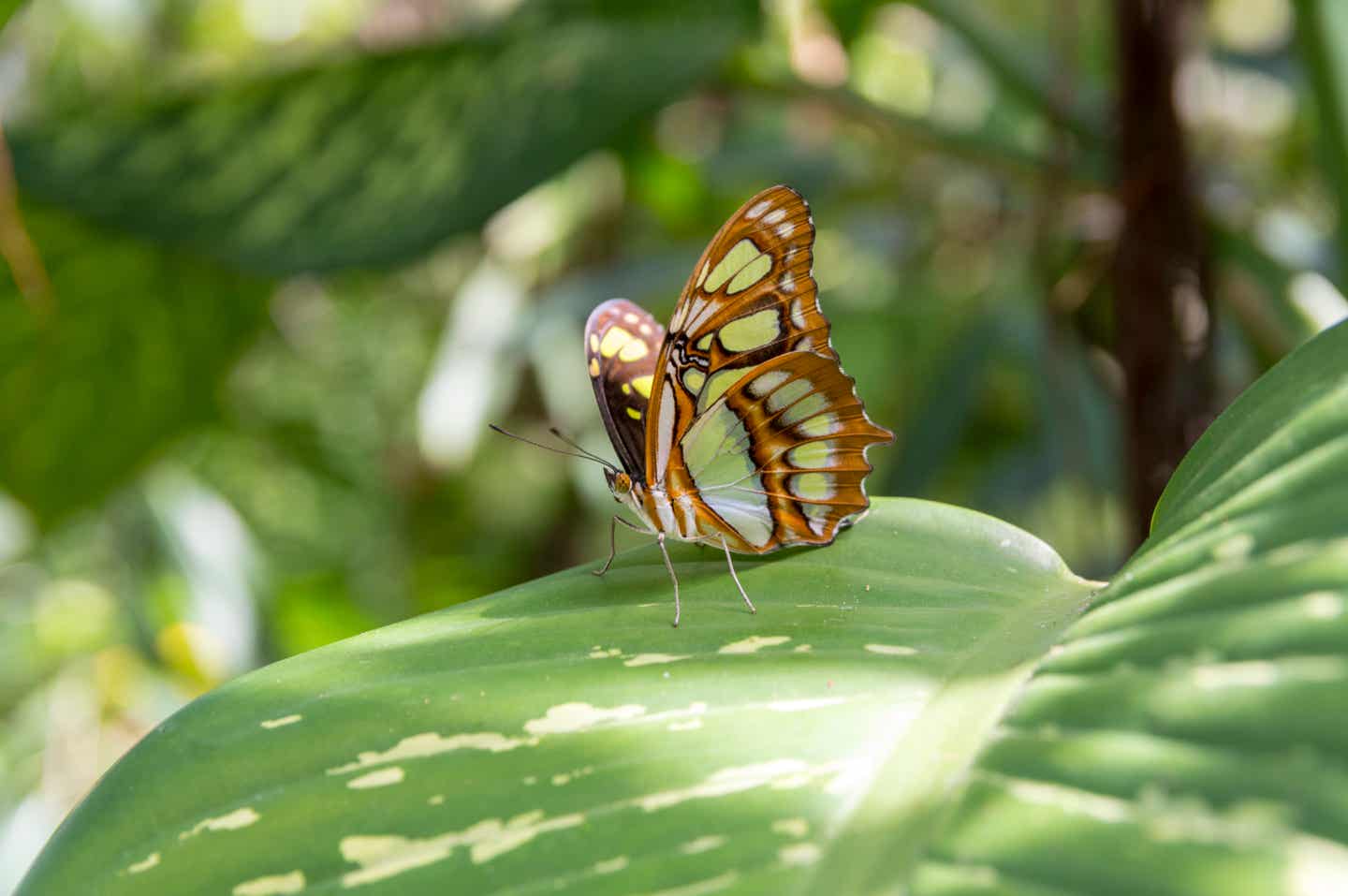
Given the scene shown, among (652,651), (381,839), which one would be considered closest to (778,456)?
(652,651)

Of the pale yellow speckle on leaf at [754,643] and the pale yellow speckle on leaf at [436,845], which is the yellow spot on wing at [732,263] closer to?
the pale yellow speckle on leaf at [754,643]

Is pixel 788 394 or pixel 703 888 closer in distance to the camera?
pixel 703 888

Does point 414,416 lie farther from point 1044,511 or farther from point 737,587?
point 737,587

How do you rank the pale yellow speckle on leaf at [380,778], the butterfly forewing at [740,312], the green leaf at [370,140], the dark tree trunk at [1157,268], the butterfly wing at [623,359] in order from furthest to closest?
the green leaf at [370,140] → the dark tree trunk at [1157,268] → the butterfly wing at [623,359] → the butterfly forewing at [740,312] → the pale yellow speckle on leaf at [380,778]

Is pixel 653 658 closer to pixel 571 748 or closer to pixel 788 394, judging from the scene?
pixel 571 748

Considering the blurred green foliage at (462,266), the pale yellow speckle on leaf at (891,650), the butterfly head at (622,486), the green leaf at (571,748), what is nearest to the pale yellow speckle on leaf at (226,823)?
the green leaf at (571,748)

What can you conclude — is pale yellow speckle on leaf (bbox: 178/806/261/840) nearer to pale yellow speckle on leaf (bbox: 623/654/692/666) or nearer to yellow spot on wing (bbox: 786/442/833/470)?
pale yellow speckle on leaf (bbox: 623/654/692/666)

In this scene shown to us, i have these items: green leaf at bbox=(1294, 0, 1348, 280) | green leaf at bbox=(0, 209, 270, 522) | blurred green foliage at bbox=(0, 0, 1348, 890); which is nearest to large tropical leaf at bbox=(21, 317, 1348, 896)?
green leaf at bbox=(1294, 0, 1348, 280)

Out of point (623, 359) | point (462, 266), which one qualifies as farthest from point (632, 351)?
point (462, 266)
